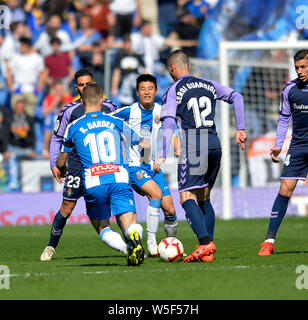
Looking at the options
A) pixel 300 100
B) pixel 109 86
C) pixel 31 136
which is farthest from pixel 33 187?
pixel 300 100

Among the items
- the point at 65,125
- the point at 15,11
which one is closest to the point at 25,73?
the point at 15,11

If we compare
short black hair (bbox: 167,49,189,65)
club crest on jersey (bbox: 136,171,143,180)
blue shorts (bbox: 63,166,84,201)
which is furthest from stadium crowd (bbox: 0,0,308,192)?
short black hair (bbox: 167,49,189,65)

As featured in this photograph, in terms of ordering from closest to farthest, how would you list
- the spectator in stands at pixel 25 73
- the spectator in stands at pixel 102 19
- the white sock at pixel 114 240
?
1. the white sock at pixel 114 240
2. the spectator in stands at pixel 25 73
3. the spectator in stands at pixel 102 19

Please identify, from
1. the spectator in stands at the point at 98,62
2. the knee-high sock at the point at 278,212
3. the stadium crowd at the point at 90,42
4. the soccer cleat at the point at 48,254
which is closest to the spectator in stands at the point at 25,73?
the stadium crowd at the point at 90,42

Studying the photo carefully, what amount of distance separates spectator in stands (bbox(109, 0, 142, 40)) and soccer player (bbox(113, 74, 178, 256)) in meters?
12.0

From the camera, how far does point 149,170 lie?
32.7 ft

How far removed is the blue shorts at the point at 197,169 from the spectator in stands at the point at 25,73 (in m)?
11.0

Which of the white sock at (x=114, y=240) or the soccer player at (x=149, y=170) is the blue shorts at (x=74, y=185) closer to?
the soccer player at (x=149, y=170)

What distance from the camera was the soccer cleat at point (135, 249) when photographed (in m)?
7.88

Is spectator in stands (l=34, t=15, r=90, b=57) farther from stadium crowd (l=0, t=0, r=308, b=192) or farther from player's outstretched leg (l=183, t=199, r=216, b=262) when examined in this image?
player's outstretched leg (l=183, t=199, r=216, b=262)

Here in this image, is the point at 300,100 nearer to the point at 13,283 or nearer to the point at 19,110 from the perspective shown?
the point at 13,283

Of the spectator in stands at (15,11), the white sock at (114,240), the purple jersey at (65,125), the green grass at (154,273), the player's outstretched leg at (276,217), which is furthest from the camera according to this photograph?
the spectator in stands at (15,11)

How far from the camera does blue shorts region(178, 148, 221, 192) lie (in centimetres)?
891

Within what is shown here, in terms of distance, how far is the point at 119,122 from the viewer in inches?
337
